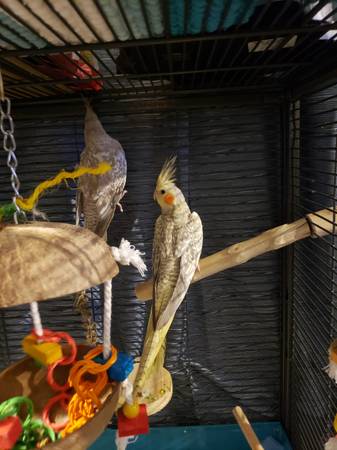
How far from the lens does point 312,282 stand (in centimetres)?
93

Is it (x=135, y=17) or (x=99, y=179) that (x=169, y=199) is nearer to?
(x=99, y=179)

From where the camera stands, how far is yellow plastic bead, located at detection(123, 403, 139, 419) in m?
0.57

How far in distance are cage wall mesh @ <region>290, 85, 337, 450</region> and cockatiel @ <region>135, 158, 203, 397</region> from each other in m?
0.31

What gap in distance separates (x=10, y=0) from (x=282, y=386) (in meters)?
1.21

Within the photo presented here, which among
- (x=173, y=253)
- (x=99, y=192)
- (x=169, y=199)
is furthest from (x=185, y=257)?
(x=99, y=192)

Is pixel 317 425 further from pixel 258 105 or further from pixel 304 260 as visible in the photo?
pixel 258 105

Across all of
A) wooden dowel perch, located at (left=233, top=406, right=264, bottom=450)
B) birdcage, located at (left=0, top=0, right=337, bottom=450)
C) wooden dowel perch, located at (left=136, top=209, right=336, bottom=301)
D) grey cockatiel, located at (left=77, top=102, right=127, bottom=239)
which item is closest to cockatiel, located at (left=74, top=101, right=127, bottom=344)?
grey cockatiel, located at (left=77, top=102, right=127, bottom=239)

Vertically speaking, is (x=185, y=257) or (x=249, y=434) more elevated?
(x=185, y=257)

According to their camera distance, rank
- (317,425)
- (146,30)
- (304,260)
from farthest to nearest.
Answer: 1. (304,260)
2. (317,425)
3. (146,30)

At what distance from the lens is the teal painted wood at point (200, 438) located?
114 cm

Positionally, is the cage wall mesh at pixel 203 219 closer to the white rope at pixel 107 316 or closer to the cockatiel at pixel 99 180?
the cockatiel at pixel 99 180

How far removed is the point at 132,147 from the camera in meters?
1.05

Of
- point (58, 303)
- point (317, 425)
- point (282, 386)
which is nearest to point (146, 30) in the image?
point (58, 303)

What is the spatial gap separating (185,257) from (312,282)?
39 cm
